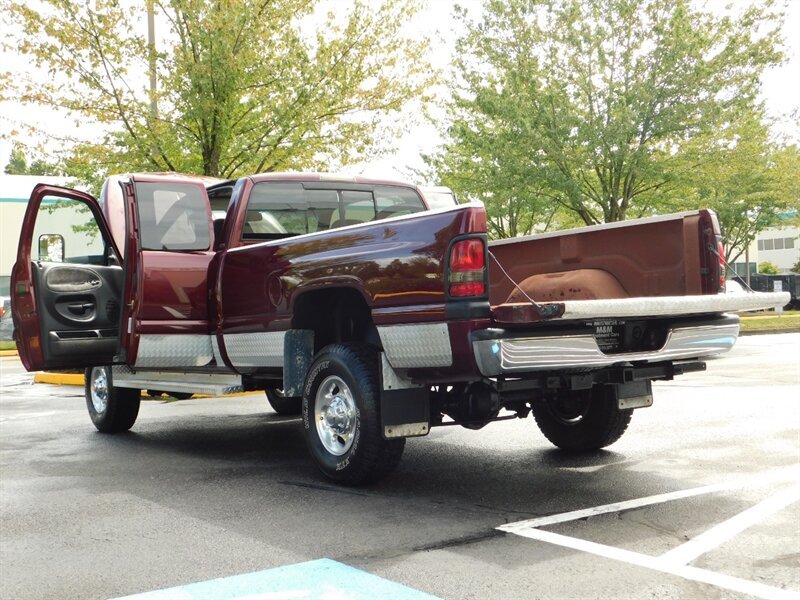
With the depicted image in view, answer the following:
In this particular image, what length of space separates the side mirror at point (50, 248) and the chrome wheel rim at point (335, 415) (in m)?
3.19

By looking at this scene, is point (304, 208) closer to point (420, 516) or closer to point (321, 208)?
point (321, 208)

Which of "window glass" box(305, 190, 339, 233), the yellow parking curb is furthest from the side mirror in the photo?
the yellow parking curb

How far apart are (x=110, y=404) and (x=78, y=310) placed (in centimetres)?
128

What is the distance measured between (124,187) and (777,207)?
31135mm

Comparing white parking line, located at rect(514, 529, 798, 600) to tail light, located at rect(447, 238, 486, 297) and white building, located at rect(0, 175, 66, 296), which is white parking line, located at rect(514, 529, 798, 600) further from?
white building, located at rect(0, 175, 66, 296)

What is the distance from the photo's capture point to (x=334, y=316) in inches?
262

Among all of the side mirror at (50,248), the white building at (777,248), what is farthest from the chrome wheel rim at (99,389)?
the white building at (777,248)

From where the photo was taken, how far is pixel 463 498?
5.81 metres

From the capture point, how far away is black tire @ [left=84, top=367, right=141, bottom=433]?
8.98 meters

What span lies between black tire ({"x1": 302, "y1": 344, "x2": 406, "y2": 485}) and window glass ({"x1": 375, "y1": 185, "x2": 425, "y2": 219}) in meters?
2.09

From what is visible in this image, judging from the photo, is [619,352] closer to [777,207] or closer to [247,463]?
[247,463]

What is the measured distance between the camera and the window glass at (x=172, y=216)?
7.72 metres

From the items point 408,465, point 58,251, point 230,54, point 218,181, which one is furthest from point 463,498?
point 230,54

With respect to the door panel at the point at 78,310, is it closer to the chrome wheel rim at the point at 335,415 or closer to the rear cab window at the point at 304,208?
the rear cab window at the point at 304,208
